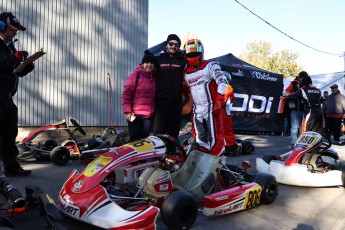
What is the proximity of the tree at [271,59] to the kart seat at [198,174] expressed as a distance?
44680 mm

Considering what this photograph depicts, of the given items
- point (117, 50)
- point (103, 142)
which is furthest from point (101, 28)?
point (103, 142)

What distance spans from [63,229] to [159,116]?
2177 mm

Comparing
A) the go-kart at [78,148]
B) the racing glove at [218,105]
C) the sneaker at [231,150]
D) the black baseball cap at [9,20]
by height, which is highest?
the black baseball cap at [9,20]

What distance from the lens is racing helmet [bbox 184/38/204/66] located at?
4094 mm

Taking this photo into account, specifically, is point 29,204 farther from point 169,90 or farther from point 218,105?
point 218,105

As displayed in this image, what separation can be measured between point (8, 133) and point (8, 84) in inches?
23.9

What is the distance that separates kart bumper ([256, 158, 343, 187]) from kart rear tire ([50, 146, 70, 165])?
3.10 metres

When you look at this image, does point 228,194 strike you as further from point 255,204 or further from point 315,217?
point 315,217

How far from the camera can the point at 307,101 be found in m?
6.67

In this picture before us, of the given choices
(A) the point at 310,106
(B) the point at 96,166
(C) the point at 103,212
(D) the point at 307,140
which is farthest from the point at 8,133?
(A) the point at 310,106

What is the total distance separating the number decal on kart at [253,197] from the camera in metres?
3.29

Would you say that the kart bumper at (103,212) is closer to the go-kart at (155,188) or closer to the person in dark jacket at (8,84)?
the go-kart at (155,188)

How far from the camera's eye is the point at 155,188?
9.83 ft

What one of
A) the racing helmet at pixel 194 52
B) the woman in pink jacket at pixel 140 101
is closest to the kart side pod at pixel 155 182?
the woman in pink jacket at pixel 140 101
